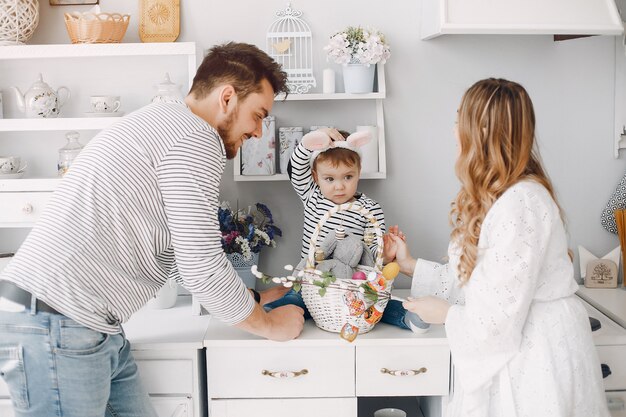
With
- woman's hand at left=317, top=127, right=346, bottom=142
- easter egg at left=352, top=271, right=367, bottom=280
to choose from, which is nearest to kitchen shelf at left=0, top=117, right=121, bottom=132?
woman's hand at left=317, top=127, right=346, bottom=142

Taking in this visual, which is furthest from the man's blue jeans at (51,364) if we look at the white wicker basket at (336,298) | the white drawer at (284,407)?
the white wicker basket at (336,298)

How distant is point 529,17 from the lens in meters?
2.17

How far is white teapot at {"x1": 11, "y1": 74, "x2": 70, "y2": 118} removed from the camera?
7.70 feet

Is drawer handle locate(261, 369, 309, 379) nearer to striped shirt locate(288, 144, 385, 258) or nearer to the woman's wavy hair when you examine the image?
striped shirt locate(288, 144, 385, 258)

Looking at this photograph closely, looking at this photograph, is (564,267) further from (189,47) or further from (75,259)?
(189,47)

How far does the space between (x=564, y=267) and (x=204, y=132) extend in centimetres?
86

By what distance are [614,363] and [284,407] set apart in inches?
37.1

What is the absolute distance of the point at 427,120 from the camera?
2551mm

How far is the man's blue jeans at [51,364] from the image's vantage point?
62.2 inches

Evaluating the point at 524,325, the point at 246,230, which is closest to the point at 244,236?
the point at 246,230

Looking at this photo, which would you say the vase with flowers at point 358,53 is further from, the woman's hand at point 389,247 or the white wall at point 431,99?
the woman's hand at point 389,247

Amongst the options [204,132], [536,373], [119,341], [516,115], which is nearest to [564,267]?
[536,373]

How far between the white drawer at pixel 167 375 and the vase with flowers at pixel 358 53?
1.01 meters

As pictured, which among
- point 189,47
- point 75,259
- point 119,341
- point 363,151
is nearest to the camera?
point 75,259
